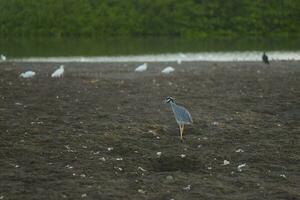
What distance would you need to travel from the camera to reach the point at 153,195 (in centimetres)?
840

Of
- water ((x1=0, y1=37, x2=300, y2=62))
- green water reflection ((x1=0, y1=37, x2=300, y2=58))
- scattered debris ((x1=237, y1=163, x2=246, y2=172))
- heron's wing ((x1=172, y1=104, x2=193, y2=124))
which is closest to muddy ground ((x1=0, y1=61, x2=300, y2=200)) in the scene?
scattered debris ((x1=237, y1=163, x2=246, y2=172))

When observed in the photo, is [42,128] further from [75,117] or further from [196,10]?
[196,10]

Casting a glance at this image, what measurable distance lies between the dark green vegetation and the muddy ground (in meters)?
54.3

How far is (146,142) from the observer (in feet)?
37.0

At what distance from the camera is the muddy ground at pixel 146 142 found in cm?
873

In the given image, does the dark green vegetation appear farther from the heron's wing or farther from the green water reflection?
the heron's wing

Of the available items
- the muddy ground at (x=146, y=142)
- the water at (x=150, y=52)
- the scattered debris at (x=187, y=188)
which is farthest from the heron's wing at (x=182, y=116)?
the water at (x=150, y=52)

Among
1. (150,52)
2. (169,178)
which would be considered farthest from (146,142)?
(150,52)

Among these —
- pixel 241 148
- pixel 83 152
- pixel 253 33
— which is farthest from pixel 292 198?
A: pixel 253 33

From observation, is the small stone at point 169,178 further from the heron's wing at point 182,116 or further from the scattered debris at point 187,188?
the heron's wing at point 182,116

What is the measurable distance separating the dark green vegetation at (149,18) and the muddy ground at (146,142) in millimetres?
54329

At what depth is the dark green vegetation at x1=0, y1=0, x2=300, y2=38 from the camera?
238 feet

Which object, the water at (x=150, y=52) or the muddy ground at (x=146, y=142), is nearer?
the muddy ground at (x=146, y=142)

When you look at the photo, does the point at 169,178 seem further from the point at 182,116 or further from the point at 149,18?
the point at 149,18
